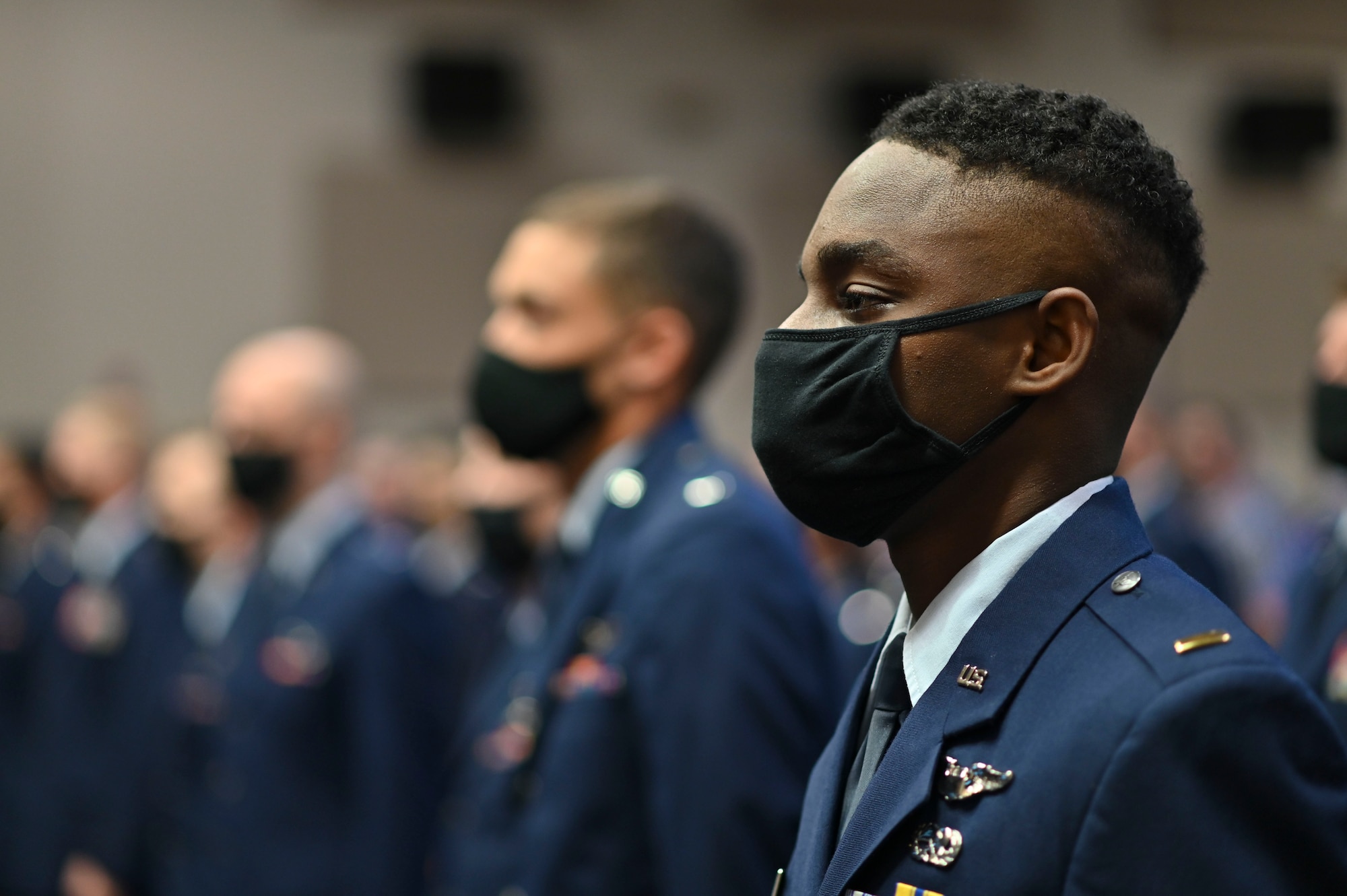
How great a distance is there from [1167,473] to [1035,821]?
5.25m

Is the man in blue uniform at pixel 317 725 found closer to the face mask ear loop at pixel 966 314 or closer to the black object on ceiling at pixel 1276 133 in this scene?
the face mask ear loop at pixel 966 314

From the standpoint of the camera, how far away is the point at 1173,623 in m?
1.09

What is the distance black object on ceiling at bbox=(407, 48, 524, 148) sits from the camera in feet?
28.3

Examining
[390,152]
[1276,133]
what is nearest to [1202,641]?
[390,152]

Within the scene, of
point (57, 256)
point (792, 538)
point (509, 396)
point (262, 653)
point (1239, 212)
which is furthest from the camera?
point (1239, 212)

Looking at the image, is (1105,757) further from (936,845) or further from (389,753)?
(389,753)

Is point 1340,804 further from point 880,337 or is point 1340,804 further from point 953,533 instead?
Answer: point 880,337

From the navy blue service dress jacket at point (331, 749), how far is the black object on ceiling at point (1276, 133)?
7.76 m

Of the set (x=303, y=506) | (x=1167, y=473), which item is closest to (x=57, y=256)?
(x=303, y=506)

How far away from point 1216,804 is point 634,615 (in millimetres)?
1187

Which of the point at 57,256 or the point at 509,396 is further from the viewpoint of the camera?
the point at 57,256

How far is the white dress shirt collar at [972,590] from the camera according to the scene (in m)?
1.21

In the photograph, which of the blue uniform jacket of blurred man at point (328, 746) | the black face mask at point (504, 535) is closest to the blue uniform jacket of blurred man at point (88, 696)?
the blue uniform jacket of blurred man at point (328, 746)

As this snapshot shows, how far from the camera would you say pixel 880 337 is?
4.01 ft
